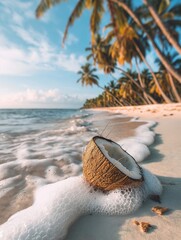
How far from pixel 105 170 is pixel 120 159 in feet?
0.78

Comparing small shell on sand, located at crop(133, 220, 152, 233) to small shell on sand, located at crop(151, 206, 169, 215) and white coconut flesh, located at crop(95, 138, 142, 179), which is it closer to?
small shell on sand, located at crop(151, 206, 169, 215)

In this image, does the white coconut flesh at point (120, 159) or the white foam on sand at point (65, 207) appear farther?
the white coconut flesh at point (120, 159)

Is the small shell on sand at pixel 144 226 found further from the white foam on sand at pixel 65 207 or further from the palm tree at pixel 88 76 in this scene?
the palm tree at pixel 88 76

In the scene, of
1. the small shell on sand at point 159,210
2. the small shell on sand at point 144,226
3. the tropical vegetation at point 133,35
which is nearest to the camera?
the small shell on sand at point 144,226

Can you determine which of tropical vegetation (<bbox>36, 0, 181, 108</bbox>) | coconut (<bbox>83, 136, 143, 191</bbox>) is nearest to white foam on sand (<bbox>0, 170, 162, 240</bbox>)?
coconut (<bbox>83, 136, 143, 191</bbox>)

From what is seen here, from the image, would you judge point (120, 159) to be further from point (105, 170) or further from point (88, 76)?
point (88, 76)

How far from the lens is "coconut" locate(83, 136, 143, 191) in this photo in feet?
4.56

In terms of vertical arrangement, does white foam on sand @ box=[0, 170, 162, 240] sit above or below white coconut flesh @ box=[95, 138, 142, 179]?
below

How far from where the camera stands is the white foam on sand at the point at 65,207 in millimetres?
1232

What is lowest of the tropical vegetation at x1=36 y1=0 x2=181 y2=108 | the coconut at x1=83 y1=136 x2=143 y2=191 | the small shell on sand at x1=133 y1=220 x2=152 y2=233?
the small shell on sand at x1=133 y1=220 x2=152 y2=233

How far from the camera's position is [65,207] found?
4.81 ft

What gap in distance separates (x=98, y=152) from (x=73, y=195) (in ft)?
1.35

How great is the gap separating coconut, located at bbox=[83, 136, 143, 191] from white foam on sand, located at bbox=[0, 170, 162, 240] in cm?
8

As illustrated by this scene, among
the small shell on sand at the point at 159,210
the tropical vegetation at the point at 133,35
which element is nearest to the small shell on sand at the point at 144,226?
Result: the small shell on sand at the point at 159,210
